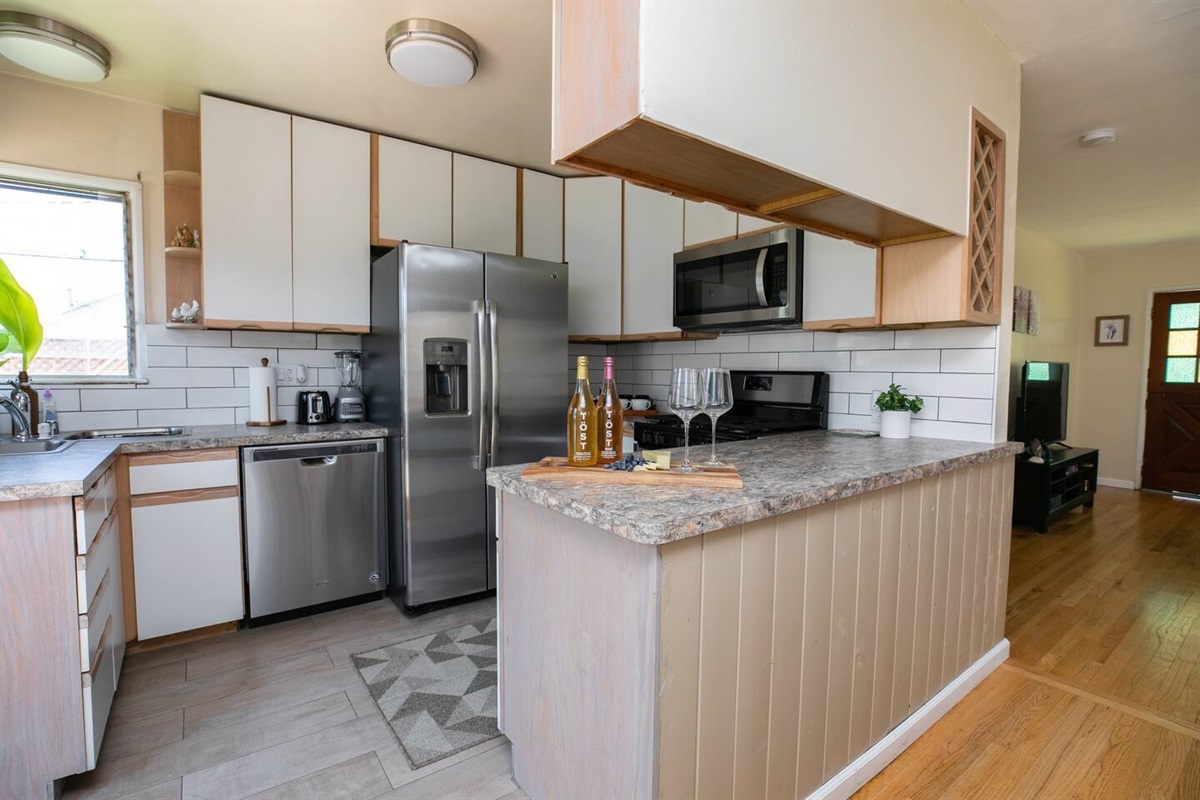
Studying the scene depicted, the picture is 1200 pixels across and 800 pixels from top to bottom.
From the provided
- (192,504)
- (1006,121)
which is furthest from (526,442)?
(1006,121)

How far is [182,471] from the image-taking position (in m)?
2.29

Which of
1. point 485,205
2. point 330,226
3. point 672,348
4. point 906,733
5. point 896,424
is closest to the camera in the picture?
point 906,733

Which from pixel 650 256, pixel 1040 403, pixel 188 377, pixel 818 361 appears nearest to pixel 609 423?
pixel 818 361

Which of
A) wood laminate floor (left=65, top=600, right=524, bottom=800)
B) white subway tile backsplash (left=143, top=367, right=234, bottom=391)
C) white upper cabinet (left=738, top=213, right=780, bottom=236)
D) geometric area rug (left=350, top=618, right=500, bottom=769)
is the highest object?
white upper cabinet (left=738, top=213, right=780, bottom=236)

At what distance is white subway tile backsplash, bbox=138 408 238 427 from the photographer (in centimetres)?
266

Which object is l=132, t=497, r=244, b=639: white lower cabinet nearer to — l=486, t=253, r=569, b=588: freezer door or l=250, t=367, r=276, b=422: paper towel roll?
→ l=250, t=367, r=276, b=422: paper towel roll

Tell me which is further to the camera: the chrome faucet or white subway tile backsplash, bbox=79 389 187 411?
white subway tile backsplash, bbox=79 389 187 411

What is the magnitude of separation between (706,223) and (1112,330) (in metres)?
5.35

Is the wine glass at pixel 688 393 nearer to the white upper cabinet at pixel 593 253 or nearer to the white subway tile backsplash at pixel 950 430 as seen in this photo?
the white subway tile backsplash at pixel 950 430

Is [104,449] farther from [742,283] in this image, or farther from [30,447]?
[742,283]

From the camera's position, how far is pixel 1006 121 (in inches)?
81.7

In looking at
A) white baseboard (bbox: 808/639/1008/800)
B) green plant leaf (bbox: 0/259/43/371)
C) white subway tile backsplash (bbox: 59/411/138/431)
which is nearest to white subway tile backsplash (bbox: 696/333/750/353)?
white baseboard (bbox: 808/639/1008/800)

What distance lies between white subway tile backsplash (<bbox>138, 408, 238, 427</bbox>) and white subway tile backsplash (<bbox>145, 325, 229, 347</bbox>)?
32 centimetres

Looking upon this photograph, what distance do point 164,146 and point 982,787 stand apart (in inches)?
159
